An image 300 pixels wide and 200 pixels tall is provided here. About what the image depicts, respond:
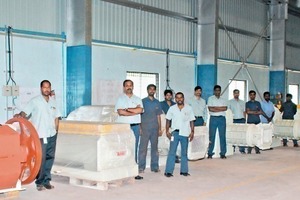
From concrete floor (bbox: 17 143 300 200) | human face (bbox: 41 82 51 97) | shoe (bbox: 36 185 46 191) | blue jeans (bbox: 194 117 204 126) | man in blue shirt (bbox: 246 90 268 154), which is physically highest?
human face (bbox: 41 82 51 97)

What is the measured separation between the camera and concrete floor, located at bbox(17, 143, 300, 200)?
19.8 feet

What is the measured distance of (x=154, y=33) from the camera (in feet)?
42.9

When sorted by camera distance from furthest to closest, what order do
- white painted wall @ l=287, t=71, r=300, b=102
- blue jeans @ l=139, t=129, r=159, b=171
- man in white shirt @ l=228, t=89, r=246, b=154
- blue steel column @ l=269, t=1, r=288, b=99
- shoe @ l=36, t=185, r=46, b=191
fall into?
white painted wall @ l=287, t=71, r=300, b=102 → blue steel column @ l=269, t=1, r=288, b=99 → man in white shirt @ l=228, t=89, r=246, b=154 → blue jeans @ l=139, t=129, r=159, b=171 → shoe @ l=36, t=185, r=46, b=191

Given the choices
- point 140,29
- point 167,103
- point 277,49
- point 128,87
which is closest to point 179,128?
point 128,87

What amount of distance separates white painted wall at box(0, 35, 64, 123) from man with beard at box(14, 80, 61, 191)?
3108mm

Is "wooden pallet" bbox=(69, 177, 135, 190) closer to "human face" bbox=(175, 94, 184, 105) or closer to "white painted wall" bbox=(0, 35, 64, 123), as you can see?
"human face" bbox=(175, 94, 184, 105)

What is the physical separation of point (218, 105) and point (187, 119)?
2220mm

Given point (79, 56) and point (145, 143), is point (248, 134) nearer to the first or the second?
point (145, 143)

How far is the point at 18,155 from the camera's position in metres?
5.46

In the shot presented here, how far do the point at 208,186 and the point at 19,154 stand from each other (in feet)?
9.75

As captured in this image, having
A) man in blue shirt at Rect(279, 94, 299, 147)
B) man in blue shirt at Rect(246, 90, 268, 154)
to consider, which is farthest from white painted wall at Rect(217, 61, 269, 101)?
man in blue shirt at Rect(246, 90, 268, 154)

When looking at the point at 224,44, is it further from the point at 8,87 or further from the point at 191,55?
the point at 8,87

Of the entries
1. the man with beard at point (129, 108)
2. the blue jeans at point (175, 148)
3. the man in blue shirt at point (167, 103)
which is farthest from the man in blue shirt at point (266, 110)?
the man with beard at point (129, 108)

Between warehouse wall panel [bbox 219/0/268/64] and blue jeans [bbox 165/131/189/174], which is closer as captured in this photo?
blue jeans [bbox 165/131/189/174]
